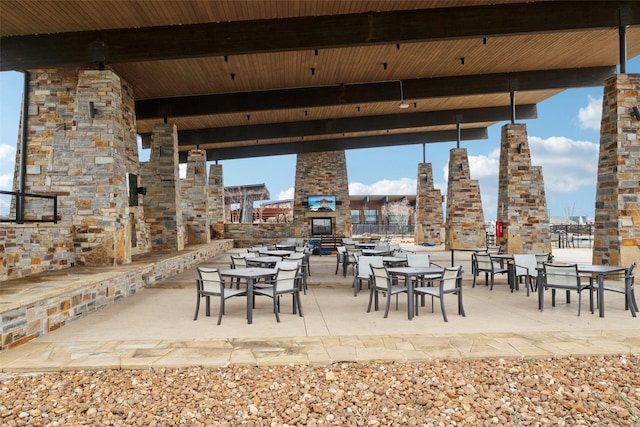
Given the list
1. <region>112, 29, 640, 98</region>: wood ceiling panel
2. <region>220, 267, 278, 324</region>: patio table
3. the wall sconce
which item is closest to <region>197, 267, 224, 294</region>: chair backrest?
<region>220, 267, 278, 324</region>: patio table

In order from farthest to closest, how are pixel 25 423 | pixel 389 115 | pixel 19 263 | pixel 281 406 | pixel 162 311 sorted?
pixel 389 115 < pixel 19 263 < pixel 162 311 < pixel 281 406 < pixel 25 423

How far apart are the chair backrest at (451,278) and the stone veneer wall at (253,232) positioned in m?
13.3

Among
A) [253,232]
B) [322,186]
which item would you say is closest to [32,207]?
[253,232]

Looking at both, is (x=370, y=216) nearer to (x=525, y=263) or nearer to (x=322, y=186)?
(x=322, y=186)

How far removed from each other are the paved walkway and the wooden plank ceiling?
4.50 m

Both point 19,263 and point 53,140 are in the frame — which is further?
point 53,140

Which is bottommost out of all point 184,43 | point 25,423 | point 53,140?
point 25,423

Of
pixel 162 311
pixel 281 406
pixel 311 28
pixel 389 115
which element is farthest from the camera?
pixel 389 115

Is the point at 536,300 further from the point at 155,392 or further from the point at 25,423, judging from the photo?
the point at 25,423

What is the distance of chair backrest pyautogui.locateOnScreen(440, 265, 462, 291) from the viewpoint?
5.14m

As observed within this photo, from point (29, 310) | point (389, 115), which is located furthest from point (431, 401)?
point (389, 115)

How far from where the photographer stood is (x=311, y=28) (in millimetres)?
7375

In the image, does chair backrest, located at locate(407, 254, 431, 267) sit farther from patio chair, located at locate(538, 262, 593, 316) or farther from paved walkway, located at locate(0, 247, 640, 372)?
patio chair, located at locate(538, 262, 593, 316)

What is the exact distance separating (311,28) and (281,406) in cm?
638
